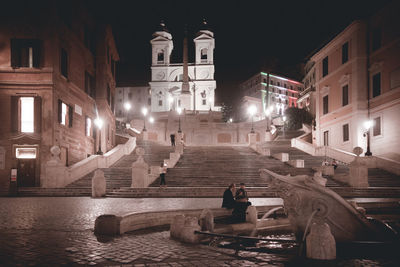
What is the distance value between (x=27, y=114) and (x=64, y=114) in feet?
8.94

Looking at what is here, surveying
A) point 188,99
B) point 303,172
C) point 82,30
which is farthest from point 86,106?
point 188,99

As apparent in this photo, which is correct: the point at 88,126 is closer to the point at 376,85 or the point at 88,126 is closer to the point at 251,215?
the point at 376,85

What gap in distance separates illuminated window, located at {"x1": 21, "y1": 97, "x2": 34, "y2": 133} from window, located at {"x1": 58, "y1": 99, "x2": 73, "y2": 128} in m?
1.76

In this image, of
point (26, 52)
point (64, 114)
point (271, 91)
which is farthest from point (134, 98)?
point (26, 52)

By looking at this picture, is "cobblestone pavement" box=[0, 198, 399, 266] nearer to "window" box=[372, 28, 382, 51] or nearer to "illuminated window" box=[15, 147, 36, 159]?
"illuminated window" box=[15, 147, 36, 159]

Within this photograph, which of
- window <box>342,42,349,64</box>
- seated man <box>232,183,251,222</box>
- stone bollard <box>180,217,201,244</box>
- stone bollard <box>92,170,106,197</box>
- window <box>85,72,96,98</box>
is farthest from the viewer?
window <box>342,42,349,64</box>

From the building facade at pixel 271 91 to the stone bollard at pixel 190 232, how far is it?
90.8 metres

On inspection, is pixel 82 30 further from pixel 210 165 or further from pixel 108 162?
pixel 210 165

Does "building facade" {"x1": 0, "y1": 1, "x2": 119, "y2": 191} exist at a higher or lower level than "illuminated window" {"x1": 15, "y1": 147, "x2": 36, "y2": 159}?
higher

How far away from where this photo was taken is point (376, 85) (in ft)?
96.3

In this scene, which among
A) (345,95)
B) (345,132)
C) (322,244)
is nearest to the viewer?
(322,244)

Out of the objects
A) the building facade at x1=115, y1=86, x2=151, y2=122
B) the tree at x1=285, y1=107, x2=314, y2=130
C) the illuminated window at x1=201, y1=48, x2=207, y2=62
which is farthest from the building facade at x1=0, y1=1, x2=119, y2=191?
the building facade at x1=115, y1=86, x2=151, y2=122

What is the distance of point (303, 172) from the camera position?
22.5 metres

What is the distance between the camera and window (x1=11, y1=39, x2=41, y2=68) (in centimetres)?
2322
